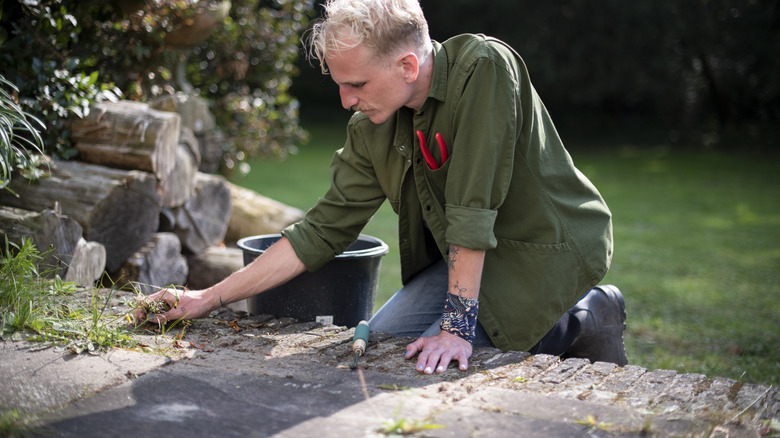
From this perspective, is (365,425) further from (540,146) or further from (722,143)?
(722,143)

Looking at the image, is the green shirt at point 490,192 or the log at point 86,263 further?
the log at point 86,263

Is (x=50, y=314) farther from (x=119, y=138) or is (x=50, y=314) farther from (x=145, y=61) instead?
(x=145, y=61)

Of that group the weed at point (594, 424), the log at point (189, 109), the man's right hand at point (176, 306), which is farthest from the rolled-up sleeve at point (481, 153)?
the log at point (189, 109)

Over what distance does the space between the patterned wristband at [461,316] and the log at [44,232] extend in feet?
5.13

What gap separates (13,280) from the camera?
2.57 meters

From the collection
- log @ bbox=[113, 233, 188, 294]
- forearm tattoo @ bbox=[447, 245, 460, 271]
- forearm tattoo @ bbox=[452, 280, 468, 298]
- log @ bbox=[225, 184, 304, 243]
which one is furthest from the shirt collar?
log @ bbox=[225, 184, 304, 243]

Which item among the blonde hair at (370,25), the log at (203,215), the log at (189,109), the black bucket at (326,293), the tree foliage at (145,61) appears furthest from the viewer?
the log at (189,109)

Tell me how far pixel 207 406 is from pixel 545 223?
4.08ft

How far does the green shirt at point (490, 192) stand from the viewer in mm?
2352

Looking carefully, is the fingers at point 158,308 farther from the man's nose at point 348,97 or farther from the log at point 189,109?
the log at point 189,109

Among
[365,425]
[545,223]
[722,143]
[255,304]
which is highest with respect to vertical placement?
[545,223]

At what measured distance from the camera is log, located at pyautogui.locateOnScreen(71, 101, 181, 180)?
364 centimetres

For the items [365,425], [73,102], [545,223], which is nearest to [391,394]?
[365,425]

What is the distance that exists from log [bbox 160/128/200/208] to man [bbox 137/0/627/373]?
4.72ft
